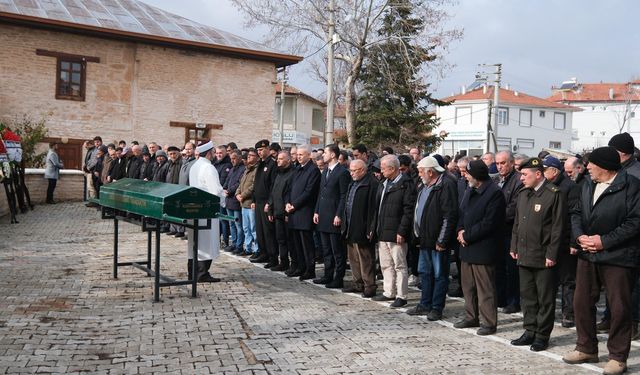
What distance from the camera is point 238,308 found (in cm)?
811

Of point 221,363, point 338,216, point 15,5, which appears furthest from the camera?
point 15,5

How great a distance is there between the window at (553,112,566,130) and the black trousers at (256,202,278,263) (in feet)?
208

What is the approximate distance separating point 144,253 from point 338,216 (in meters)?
4.61

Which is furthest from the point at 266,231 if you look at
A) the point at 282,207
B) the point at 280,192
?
the point at 280,192

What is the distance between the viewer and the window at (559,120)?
227 feet

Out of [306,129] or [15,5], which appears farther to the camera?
[306,129]

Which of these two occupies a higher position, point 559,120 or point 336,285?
point 559,120

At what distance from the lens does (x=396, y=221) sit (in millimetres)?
8508

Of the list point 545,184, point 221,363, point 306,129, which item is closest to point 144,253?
point 221,363

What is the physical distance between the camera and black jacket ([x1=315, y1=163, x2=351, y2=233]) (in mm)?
9617

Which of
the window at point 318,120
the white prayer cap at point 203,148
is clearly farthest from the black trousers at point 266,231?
the window at point 318,120

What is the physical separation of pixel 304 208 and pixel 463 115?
5817 cm

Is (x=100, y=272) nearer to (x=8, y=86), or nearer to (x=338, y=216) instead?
(x=338, y=216)

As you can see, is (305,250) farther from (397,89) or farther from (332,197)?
(397,89)
